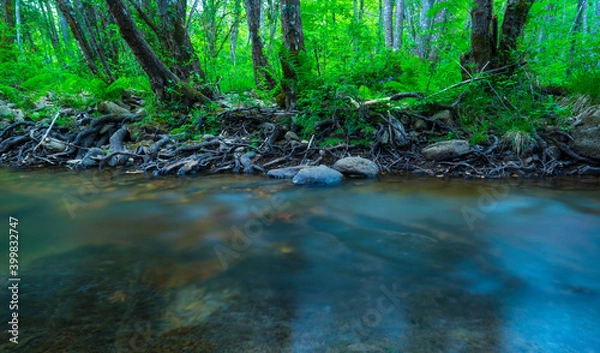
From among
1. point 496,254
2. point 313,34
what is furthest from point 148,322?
point 313,34

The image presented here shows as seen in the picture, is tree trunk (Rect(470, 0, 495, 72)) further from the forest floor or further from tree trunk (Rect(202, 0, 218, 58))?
tree trunk (Rect(202, 0, 218, 58))

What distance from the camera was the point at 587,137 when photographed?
5316mm

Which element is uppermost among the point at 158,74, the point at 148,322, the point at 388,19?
the point at 388,19

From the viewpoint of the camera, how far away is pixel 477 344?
1.73m

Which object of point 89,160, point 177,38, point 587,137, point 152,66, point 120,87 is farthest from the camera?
point 120,87

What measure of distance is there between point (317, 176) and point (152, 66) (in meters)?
5.63

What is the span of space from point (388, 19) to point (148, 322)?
1474cm

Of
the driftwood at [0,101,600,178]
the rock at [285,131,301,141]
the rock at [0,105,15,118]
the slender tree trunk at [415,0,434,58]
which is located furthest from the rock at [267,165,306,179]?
the rock at [0,105,15,118]

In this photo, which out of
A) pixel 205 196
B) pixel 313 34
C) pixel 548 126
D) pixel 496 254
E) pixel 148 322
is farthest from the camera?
pixel 313 34

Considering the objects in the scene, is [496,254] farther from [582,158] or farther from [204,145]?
[204,145]

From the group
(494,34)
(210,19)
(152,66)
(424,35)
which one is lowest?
(494,34)

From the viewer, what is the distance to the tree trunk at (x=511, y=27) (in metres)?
6.23

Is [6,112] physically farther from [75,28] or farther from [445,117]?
[445,117]

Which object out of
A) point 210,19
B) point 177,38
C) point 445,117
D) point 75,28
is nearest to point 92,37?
point 75,28
